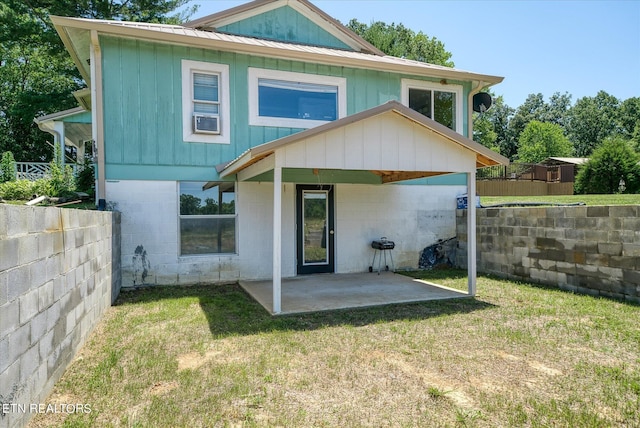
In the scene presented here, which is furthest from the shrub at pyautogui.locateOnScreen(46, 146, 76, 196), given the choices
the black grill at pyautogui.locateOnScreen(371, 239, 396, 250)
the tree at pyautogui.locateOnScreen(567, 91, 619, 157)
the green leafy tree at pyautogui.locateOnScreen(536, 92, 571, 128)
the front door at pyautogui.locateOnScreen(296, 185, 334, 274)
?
the green leafy tree at pyautogui.locateOnScreen(536, 92, 571, 128)

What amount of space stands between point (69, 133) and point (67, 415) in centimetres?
1201

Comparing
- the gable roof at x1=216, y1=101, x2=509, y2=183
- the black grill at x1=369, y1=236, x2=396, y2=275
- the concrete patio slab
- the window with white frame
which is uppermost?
the gable roof at x1=216, y1=101, x2=509, y2=183

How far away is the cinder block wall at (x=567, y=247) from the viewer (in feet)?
19.6

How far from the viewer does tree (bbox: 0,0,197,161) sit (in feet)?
52.2

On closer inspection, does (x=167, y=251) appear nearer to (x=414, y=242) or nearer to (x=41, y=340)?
(x=41, y=340)

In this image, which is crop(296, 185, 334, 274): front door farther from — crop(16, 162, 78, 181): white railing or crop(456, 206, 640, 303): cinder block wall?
crop(16, 162, 78, 181): white railing

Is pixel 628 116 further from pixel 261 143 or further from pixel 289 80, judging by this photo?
pixel 261 143

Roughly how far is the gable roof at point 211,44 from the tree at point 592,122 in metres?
49.0

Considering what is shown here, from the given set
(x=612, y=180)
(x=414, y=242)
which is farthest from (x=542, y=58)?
(x=414, y=242)

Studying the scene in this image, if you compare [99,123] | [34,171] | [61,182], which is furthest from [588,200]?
[34,171]

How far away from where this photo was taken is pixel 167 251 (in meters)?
7.47

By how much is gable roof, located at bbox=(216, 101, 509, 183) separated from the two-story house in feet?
0.07

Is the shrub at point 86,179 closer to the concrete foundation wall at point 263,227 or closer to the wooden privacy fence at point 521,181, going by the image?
the concrete foundation wall at point 263,227

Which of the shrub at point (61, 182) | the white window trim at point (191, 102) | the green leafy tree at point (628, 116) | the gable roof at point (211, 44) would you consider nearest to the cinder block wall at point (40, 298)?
the white window trim at point (191, 102)
